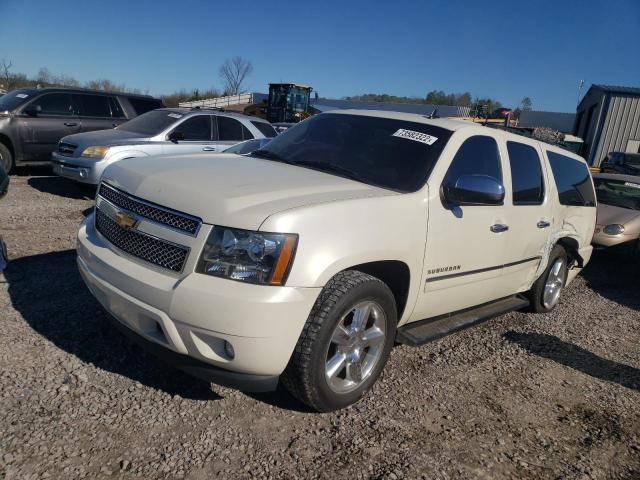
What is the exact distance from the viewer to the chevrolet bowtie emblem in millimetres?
2816

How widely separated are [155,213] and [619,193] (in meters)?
8.44

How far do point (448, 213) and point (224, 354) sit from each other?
1767 mm

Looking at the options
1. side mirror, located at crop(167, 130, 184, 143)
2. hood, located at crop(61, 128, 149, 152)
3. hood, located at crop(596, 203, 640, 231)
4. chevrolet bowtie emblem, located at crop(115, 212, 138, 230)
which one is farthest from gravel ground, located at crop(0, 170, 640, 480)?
side mirror, located at crop(167, 130, 184, 143)

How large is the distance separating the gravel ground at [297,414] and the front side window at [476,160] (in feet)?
4.82

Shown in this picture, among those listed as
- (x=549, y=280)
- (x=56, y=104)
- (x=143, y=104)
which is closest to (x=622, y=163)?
(x=549, y=280)

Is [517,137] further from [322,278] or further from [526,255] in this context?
[322,278]

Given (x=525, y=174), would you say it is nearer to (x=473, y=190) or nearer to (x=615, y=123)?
(x=473, y=190)

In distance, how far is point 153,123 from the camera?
29.0ft

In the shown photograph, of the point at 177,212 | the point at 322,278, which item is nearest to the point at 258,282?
the point at 322,278

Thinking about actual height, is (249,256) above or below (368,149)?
below

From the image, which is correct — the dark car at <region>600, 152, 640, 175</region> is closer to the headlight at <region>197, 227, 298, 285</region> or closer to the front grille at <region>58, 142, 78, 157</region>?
the front grille at <region>58, 142, 78, 157</region>

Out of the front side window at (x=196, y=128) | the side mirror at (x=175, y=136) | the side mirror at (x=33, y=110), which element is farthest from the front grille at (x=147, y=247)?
the side mirror at (x=33, y=110)

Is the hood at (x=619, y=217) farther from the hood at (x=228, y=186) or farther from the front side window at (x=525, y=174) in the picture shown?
the hood at (x=228, y=186)

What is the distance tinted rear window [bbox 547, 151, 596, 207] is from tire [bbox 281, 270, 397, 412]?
9.02 ft
